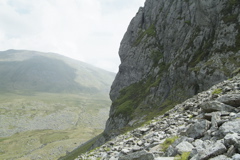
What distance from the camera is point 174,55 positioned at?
109m

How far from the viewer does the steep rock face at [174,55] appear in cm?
6956

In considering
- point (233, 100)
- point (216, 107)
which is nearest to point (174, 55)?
point (233, 100)

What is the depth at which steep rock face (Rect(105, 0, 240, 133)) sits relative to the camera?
69562mm

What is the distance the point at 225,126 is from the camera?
9641 mm

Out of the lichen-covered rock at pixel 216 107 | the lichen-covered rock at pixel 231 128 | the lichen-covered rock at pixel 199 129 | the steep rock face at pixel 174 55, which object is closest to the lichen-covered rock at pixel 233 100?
the lichen-covered rock at pixel 216 107

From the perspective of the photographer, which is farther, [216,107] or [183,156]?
[216,107]

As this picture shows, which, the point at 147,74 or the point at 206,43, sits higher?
the point at 206,43

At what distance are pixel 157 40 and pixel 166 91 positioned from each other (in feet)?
171

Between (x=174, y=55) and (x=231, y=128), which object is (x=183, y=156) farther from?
(x=174, y=55)

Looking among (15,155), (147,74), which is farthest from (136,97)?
(15,155)

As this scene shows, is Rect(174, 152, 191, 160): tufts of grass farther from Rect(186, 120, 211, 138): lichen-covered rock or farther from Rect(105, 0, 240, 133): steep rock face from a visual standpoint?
Rect(105, 0, 240, 133): steep rock face

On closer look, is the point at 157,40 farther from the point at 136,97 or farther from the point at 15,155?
the point at 15,155

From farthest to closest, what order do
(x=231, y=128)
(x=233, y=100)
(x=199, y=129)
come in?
(x=233, y=100), (x=199, y=129), (x=231, y=128)

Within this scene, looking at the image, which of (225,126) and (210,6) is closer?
(225,126)
